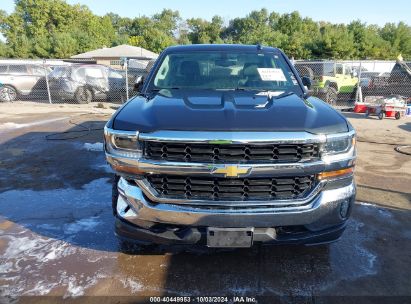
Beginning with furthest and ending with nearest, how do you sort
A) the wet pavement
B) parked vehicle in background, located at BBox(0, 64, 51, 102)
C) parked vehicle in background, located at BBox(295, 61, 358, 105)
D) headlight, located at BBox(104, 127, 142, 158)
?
parked vehicle in background, located at BBox(0, 64, 51, 102) < parked vehicle in background, located at BBox(295, 61, 358, 105) < the wet pavement < headlight, located at BBox(104, 127, 142, 158)

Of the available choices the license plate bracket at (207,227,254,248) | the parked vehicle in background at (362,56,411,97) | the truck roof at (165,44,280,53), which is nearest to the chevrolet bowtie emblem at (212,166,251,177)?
the license plate bracket at (207,227,254,248)

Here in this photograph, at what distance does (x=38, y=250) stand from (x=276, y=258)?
88.5 inches

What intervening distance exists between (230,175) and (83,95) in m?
14.3

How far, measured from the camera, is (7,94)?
54.3 feet

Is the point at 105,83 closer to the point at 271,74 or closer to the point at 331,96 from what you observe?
the point at 331,96

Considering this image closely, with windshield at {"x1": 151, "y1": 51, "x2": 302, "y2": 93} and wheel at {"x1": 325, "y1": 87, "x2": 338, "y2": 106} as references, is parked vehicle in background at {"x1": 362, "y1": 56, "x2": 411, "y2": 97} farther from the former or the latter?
windshield at {"x1": 151, "y1": 51, "x2": 302, "y2": 93}

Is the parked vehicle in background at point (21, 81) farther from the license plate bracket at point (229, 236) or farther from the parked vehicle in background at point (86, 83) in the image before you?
the license plate bracket at point (229, 236)

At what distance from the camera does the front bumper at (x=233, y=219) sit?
2.75m

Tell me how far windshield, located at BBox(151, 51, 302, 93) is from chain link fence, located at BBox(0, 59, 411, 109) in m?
10.6

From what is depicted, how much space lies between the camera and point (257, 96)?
3600 millimetres

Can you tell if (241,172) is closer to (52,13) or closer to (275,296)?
(275,296)

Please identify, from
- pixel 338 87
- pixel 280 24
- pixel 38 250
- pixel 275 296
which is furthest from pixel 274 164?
pixel 280 24

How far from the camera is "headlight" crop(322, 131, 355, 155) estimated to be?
9.21ft

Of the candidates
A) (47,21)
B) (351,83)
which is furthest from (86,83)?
(47,21)
